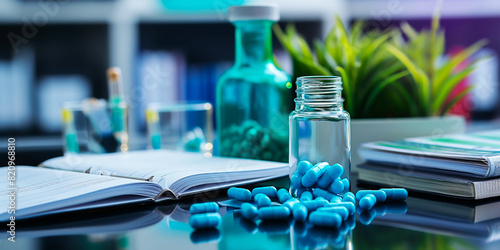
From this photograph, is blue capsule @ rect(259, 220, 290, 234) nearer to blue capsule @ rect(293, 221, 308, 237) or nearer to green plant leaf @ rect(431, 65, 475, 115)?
blue capsule @ rect(293, 221, 308, 237)

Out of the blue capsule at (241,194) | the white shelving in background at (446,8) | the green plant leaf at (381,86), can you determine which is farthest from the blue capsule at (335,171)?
the white shelving in background at (446,8)

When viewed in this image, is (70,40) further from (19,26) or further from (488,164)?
(488,164)

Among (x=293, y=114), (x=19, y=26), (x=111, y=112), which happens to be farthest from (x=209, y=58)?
(x=293, y=114)

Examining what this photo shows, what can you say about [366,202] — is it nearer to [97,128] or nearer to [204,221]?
[204,221]

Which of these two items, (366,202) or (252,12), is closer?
(366,202)

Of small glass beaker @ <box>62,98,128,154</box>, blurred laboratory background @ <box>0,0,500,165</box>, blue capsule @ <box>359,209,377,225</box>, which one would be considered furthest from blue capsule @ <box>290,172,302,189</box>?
blurred laboratory background @ <box>0,0,500,165</box>

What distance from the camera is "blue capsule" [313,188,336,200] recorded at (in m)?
A: 0.74

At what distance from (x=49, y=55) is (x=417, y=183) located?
2.32 m

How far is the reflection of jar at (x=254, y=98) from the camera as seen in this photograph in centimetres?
105

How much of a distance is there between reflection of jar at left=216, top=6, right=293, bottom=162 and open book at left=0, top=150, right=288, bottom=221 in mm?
87

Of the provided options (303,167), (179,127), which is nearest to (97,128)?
(179,127)

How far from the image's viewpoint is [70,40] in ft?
9.20

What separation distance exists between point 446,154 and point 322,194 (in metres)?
0.20

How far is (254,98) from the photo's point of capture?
3.49ft
